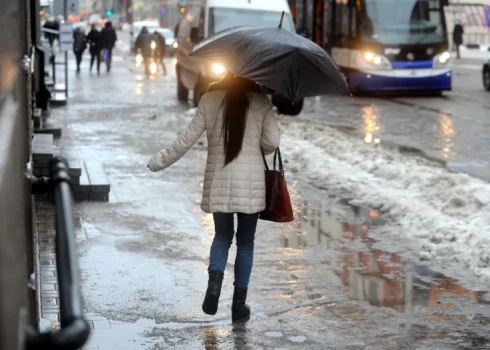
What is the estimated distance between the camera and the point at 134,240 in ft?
27.2

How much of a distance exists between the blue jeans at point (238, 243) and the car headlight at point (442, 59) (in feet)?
65.7

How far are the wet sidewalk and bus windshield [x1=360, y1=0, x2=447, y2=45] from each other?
49.5ft

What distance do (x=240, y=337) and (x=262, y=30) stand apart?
6.10 ft

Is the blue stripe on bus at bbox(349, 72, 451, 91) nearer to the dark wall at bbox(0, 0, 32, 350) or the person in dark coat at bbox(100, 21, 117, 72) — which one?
the person in dark coat at bbox(100, 21, 117, 72)

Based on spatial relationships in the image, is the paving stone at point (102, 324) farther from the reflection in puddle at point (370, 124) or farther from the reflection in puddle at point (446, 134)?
the reflection in puddle at point (370, 124)

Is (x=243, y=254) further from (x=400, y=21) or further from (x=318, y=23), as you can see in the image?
(x=318, y=23)

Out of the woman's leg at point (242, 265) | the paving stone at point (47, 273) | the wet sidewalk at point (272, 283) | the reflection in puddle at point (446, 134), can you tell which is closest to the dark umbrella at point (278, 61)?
the woman's leg at point (242, 265)

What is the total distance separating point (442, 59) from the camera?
2542 centimetres

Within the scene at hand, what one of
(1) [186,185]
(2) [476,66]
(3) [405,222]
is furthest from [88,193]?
(2) [476,66]

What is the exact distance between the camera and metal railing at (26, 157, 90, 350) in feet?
6.19

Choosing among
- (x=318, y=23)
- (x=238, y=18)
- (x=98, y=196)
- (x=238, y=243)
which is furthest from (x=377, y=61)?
(x=238, y=243)

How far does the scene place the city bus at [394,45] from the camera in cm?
2519

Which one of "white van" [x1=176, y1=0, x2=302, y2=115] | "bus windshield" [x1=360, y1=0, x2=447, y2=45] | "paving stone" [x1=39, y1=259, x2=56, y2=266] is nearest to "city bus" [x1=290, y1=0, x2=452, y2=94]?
"bus windshield" [x1=360, y1=0, x2=447, y2=45]

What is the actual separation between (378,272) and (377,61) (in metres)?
18.4
